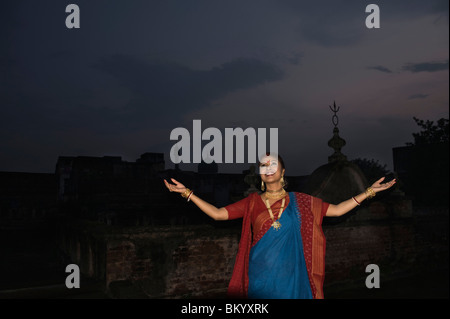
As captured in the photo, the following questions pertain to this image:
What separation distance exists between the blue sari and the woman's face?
0.38 metres

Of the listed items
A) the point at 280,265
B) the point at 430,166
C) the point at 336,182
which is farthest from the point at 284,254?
the point at 430,166

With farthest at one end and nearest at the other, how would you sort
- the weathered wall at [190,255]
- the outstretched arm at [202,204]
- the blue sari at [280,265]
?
the weathered wall at [190,255] < the outstretched arm at [202,204] < the blue sari at [280,265]

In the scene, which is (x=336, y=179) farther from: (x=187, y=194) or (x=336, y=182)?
(x=187, y=194)

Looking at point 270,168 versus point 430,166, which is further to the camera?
point 430,166

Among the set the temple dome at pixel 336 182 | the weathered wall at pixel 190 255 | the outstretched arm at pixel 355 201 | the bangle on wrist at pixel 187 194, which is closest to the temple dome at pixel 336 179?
the temple dome at pixel 336 182

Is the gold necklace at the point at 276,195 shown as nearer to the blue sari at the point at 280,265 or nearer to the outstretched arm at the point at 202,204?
the blue sari at the point at 280,265

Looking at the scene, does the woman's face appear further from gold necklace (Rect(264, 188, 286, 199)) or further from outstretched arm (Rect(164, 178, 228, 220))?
outstretched arm (Rect(164, 178, 228, 220))

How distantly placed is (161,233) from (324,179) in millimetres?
3821

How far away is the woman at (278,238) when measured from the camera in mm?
3441

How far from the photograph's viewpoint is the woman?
3441 mm

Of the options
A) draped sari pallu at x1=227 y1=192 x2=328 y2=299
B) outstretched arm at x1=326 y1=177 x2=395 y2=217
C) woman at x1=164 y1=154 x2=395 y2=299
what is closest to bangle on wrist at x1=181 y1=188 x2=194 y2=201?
woman at x1=164 y1=154 x2=395 y2=299

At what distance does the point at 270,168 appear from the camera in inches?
144

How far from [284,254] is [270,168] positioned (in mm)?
833
